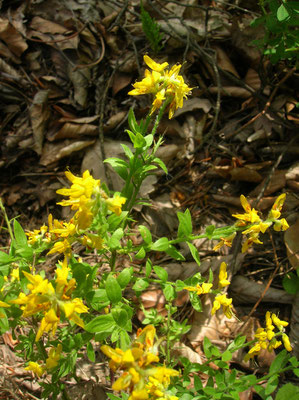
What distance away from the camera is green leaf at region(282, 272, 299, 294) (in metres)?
2.40

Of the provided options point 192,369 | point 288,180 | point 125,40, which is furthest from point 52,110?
point 192,369

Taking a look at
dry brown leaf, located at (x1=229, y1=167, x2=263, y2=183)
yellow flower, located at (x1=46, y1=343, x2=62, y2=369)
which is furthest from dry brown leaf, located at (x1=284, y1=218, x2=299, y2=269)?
yellow flower, located at (x1=46, y1=343, x2=62, y2=369)

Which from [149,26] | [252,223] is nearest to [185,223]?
[252,223]

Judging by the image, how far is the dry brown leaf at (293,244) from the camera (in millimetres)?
2395

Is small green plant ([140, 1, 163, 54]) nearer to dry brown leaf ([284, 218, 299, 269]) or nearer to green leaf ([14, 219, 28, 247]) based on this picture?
dry brown leaf ([284, 218, 299, 269])

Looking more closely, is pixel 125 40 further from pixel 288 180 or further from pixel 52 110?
pixel 288 180

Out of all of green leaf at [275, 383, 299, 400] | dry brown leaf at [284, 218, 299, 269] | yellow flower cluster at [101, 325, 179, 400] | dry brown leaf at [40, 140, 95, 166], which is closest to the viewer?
yellow flower cluster at [101, 325, 179, 400]

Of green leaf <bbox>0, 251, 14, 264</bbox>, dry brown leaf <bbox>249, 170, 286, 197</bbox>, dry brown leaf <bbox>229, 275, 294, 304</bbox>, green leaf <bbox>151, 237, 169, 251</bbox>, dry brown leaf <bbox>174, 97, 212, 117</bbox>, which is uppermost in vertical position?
green leaf <bbox>0, 251, 14, 264</bbox>

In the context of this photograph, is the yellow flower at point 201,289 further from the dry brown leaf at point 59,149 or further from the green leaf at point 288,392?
the dry brown leaf at point 59,149

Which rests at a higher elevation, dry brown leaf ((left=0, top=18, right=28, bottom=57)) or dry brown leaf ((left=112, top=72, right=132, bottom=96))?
dry brown leaf ((left=0, top=18, right=28, bottom=57))

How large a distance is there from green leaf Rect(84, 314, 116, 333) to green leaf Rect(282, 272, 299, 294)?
59.1 inches

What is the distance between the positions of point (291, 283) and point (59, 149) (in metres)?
2.13

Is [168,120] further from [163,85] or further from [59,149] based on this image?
[163,85]

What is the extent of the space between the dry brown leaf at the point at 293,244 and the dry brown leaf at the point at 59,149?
5.76ft
